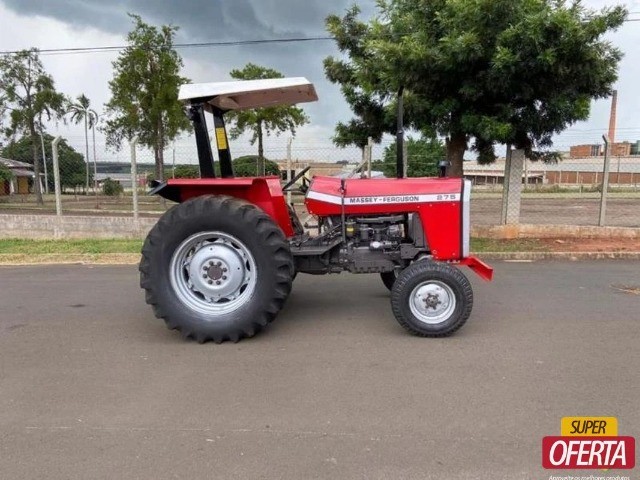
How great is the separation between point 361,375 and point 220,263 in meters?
1.62

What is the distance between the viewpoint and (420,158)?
1413cm

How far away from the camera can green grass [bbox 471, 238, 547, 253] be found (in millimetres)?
8594

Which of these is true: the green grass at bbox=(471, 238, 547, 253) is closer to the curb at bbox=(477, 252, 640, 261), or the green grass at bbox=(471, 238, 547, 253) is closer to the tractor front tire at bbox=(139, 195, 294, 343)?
the curb at bbox=(477, 252, 640, 261)

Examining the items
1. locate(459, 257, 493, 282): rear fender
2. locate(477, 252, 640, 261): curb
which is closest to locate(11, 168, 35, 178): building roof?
locate(477, 252, 640, 261): curb

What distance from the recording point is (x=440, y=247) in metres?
4.73

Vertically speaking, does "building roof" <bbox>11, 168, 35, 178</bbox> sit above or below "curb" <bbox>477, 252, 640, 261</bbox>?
above

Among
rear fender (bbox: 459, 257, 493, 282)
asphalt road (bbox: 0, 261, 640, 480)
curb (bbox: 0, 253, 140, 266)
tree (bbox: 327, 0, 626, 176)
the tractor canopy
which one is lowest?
asphalt road (bbox: 0, 261, 640, 480)

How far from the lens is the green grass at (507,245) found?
8594mm

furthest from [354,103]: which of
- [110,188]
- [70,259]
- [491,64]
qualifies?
[110,188]

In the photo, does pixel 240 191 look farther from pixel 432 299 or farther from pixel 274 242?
pixel 432 299

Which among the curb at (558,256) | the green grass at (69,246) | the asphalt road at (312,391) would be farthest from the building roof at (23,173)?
the curb at (558,256)

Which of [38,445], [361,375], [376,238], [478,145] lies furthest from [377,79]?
[38,445]

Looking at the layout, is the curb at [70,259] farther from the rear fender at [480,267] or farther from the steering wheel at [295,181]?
the rear fender at [480,267]

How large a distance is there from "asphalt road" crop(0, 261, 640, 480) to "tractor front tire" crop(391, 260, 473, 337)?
144 millimetres
